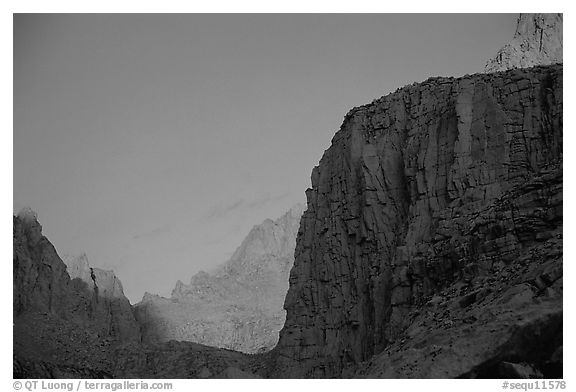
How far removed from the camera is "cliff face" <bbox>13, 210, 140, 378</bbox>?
4305 centimetres

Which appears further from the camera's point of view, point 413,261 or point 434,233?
point 434,233

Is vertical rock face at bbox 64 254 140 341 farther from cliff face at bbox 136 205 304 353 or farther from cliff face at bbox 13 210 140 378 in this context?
cliff face at bbox 136 205 304 353

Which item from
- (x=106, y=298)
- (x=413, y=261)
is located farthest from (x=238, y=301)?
(x=413, y=261)

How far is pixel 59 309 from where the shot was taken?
53000 mm

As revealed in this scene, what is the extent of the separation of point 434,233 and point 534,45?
1009 inches

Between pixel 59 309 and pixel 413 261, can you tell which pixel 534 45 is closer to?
pixel 413 261

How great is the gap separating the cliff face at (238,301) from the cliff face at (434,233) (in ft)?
72.8

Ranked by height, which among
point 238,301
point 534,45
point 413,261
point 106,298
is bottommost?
point 413,261

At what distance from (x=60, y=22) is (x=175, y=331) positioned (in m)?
45.3

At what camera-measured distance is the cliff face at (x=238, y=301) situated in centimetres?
7181

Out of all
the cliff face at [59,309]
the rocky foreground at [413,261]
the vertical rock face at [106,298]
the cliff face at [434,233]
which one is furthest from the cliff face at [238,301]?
the cliff face at [434,233]

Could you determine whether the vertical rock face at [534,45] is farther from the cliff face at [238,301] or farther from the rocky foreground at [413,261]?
the cliff face at [238,301]

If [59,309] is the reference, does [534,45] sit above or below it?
above
